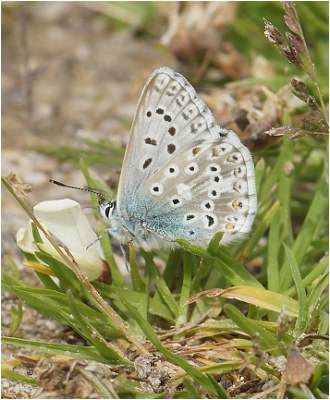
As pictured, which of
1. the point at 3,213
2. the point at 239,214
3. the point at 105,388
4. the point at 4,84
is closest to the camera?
the point at 105,388

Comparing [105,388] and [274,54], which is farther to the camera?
[274,54]

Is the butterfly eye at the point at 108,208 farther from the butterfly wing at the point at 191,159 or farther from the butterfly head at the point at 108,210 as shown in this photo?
the butterfly wing at the point at 191,159

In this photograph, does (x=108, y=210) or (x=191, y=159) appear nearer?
(x=191, y=159)

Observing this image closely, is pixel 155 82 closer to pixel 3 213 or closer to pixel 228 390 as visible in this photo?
pixel 228 390

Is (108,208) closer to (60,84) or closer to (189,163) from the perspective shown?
(189,163)

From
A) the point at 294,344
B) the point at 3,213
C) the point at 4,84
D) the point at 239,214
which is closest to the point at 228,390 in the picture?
the point at 294,344

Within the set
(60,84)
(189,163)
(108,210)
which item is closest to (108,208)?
(108,210)

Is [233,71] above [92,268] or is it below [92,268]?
above
